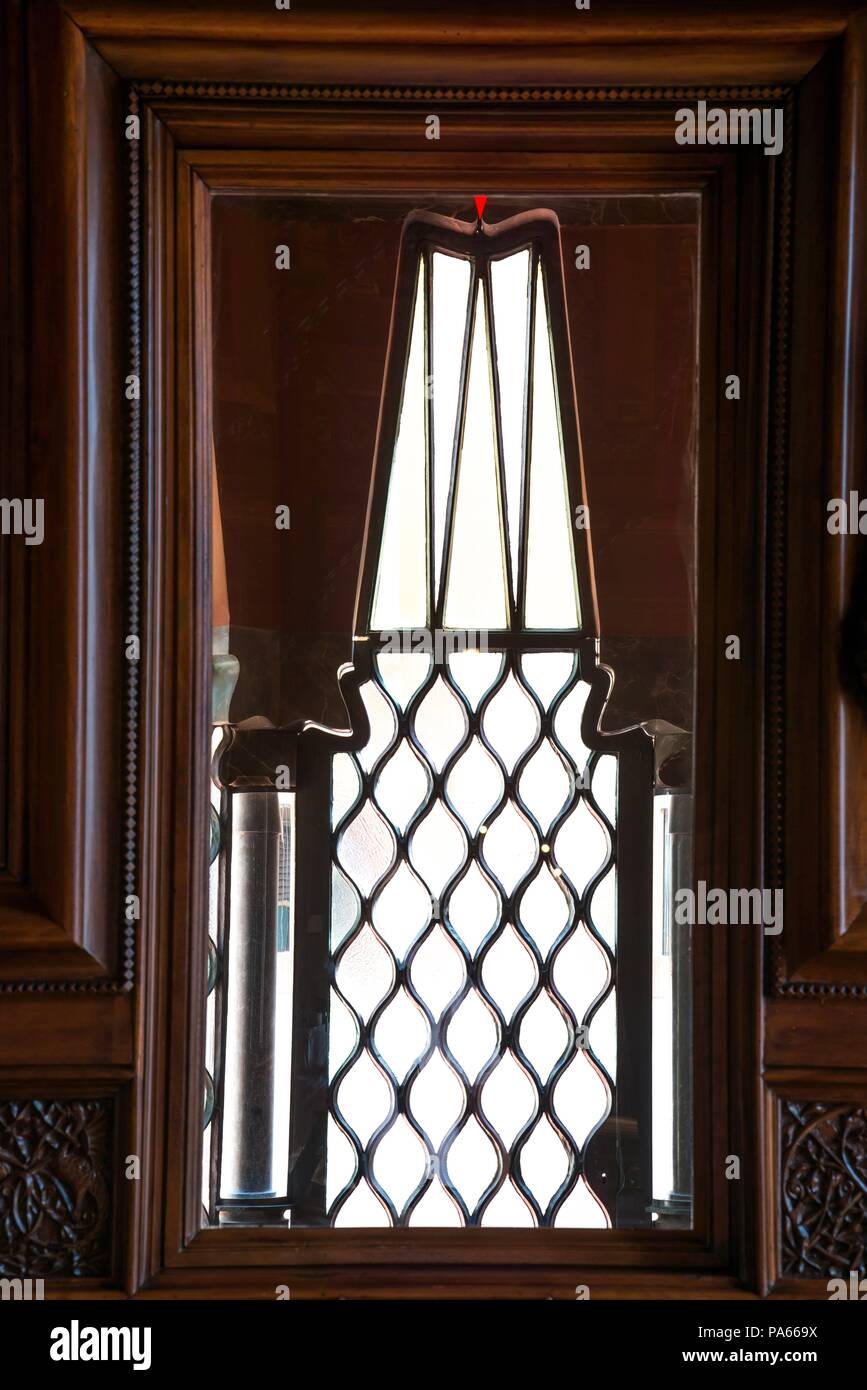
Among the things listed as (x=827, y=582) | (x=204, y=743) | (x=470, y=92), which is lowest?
(x=204, y=743)

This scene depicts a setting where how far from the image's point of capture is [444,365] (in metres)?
A: 1.60

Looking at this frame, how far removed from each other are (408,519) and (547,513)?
7.4 inches

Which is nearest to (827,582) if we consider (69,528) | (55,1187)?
(69,528)

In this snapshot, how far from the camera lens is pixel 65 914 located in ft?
4.82

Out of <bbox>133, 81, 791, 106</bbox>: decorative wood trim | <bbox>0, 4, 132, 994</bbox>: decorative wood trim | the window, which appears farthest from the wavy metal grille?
<bbox>133, 81, 791, 106</bbox>: decorative wood trim

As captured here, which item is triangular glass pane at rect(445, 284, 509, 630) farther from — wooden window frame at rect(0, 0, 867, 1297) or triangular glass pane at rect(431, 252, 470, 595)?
wooden window frame at rect(0, 0, 867, 1297)

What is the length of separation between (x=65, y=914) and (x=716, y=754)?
0.86m

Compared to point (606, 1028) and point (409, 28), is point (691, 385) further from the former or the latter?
point (606, 1028)

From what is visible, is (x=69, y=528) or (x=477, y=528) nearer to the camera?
(x=69, y=528)

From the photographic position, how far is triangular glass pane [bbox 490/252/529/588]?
1.59 metres

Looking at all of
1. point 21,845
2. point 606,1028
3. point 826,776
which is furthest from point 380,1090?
point 826,776

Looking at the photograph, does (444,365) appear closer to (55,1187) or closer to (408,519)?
(408,519)

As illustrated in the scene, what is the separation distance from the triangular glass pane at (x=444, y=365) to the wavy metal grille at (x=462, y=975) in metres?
0.22

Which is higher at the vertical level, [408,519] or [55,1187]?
[408,519]
